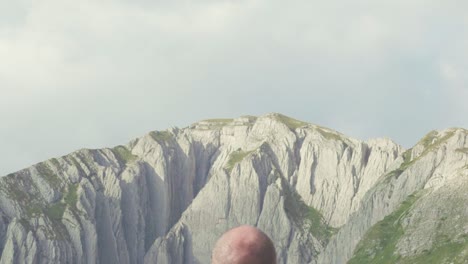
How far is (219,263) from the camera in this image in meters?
9.71

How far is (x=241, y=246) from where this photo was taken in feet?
31.2

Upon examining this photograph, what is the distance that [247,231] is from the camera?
31.3 feet

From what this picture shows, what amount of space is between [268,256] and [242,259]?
0.34 m

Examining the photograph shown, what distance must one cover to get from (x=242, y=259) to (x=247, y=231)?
1.00 feet

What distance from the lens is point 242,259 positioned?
954 centimetres

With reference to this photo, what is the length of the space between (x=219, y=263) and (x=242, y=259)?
0.31m

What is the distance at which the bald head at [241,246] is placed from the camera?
947 cm

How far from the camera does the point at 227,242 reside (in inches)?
371

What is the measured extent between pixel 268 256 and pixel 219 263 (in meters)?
0.54

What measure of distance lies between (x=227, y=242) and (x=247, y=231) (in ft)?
0.88

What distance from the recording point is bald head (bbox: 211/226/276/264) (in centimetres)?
947

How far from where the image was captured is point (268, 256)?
9727 mm

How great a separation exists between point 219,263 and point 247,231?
1.66 feet
